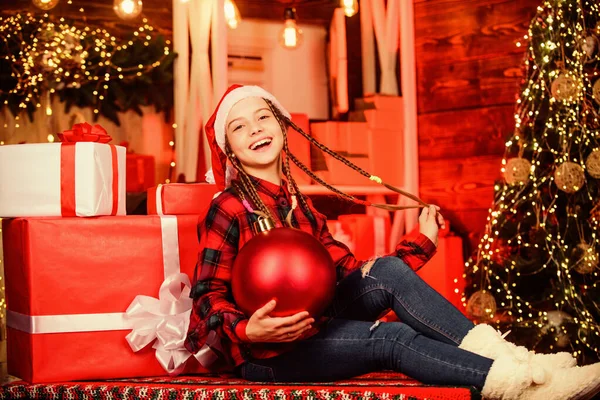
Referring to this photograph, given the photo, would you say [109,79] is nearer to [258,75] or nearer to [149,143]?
[149,143]

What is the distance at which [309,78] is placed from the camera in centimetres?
505

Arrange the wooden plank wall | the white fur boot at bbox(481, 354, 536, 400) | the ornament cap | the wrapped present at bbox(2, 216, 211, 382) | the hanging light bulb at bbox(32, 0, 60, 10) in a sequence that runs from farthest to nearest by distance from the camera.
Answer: the wooden plank wall
the hanging light bulb at bbox(32, 0, 60, 10)
the wrapped present at bbox(2, 216, 211, 382)
the ornament cap
the white fur boot at bbox(481, 354, 536, 400)

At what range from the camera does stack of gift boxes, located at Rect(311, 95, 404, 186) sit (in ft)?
15.3

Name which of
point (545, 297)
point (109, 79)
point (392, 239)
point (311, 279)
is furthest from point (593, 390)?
point (109, 79)

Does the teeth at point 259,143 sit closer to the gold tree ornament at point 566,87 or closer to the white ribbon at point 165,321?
the white ribbon at point 165,321

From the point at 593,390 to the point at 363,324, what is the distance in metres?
0.53

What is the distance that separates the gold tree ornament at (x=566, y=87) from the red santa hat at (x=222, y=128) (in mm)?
1537

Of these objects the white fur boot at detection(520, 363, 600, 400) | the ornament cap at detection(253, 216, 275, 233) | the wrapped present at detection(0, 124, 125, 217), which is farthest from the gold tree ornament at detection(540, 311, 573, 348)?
the wrapped present at detection(0, 124, 125, 217)

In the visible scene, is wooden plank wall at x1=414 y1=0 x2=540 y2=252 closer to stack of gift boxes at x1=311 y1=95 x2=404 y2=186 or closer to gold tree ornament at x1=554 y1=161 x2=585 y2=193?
stack of gift boxes at x1=311 y1=95 x2=404 y2=186

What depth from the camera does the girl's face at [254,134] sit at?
2217 mm

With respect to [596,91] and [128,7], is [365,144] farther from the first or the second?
[596,91]

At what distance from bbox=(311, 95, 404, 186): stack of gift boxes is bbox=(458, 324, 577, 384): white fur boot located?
8.88 feet

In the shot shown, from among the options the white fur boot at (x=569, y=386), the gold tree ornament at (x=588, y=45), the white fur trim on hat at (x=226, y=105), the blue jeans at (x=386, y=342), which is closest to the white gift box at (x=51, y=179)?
the white fur trim on hat at (x=226, y=105)

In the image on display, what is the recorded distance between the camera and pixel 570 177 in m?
3.35
